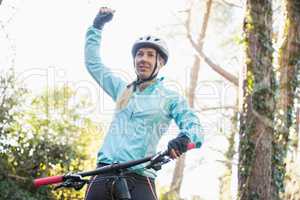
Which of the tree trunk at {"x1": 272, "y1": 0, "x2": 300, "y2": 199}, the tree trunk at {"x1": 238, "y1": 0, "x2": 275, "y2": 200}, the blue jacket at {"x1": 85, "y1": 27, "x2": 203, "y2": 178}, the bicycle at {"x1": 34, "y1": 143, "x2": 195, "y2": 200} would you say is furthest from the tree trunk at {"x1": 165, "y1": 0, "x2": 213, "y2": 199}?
the bicycle at {"x1": 34, "y1": 143, "x2": 195, "y2": 200}

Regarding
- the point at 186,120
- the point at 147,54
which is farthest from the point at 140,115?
the point at 147,54

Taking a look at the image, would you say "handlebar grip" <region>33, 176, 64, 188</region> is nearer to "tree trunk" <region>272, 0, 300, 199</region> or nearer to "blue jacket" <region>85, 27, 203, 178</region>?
"blue jacket" <region>85, 27, 203, 178</region>

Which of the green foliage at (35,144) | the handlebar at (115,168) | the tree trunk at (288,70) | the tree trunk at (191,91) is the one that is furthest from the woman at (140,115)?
the tree trunk at (191,91)

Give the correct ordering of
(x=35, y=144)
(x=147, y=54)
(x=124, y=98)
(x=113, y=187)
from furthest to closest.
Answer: (x=35, y=144), (x=147, y=54), (x=124, y=98), (x=113, y=187)

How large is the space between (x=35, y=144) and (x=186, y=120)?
5086 millimetres

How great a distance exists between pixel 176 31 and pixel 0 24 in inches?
380

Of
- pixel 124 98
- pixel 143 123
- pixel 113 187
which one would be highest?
pixel 124 98

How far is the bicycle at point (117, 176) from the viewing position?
104 inches

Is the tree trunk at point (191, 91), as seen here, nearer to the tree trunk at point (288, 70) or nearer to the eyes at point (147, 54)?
the tree trunk at point (288, 70)

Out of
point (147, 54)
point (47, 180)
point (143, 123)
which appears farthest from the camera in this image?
point (147, 54)

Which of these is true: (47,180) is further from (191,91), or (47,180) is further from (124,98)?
(191,91)

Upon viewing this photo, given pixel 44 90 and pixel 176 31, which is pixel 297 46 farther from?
pixel 176 31

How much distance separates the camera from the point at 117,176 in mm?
2848

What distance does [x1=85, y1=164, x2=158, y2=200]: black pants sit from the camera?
2.92m
